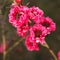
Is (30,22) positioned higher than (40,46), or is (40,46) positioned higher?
(30,22)

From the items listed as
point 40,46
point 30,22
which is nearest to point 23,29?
point 30,22

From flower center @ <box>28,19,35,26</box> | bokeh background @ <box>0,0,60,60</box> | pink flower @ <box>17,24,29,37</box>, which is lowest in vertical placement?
bokeh background @ <box>0,0,60,60</box>

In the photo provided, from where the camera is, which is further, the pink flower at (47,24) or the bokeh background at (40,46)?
the bokeh background at (40,46)

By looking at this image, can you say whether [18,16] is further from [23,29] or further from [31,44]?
[31,44]

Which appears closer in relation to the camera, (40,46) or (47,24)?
(47,24)

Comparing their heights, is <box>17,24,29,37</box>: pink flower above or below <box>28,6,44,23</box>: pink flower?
below

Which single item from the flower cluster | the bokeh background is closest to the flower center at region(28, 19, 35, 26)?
the flower cluster

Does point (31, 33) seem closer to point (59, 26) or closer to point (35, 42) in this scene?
point (35, 42)

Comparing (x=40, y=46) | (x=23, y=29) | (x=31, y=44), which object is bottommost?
(x=40, y=46)

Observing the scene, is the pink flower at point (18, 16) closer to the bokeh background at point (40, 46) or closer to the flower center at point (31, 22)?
the flower center at point (31, 22)

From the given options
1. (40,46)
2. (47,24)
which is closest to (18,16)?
(47,24)

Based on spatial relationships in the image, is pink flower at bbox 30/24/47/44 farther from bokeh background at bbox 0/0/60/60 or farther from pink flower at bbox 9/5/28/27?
bokeh background at bbox 0/0/60/60

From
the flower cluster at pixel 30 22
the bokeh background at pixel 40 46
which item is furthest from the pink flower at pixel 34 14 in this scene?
the bokeh background at pixel 40 46
